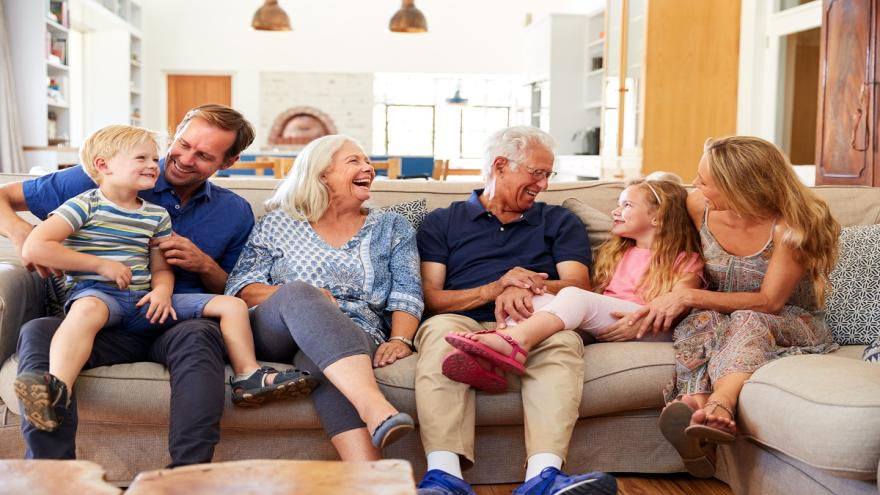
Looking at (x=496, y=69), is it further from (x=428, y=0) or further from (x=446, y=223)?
(x=446, y=223)

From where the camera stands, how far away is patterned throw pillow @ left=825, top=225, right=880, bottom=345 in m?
2.62

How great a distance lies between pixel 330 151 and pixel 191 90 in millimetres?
11429

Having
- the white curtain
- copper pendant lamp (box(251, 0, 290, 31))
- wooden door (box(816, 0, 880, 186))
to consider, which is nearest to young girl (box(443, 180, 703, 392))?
wooden door (box(816, 0, 880, 186))

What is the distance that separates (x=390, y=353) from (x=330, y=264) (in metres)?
0.36

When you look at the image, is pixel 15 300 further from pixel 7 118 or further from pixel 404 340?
pixel 7 118

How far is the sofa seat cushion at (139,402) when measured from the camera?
216 centimetres

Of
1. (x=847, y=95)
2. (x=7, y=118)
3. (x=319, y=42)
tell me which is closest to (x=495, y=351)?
(x=847, y=95)

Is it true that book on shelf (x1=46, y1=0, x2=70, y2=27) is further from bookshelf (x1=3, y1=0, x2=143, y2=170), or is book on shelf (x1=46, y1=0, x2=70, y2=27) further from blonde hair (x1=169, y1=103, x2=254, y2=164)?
blonde hair (x1=169, y1=103, x2=254, y2=164)

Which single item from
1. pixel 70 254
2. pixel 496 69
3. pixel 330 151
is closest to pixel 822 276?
pixel 330 151

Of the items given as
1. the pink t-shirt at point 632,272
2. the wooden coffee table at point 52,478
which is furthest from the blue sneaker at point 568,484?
the wooden coffee table at point 52,478

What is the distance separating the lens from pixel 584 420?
7.90ft

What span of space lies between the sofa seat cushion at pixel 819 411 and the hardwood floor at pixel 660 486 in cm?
37

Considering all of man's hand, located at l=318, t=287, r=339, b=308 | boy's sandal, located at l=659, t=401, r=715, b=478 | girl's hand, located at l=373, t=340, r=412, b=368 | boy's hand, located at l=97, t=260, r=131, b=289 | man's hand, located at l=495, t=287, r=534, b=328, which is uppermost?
boy's hand, located at l=97, t=260, r=131, b=289

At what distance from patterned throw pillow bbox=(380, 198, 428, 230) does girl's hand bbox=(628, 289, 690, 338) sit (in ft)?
2.49
